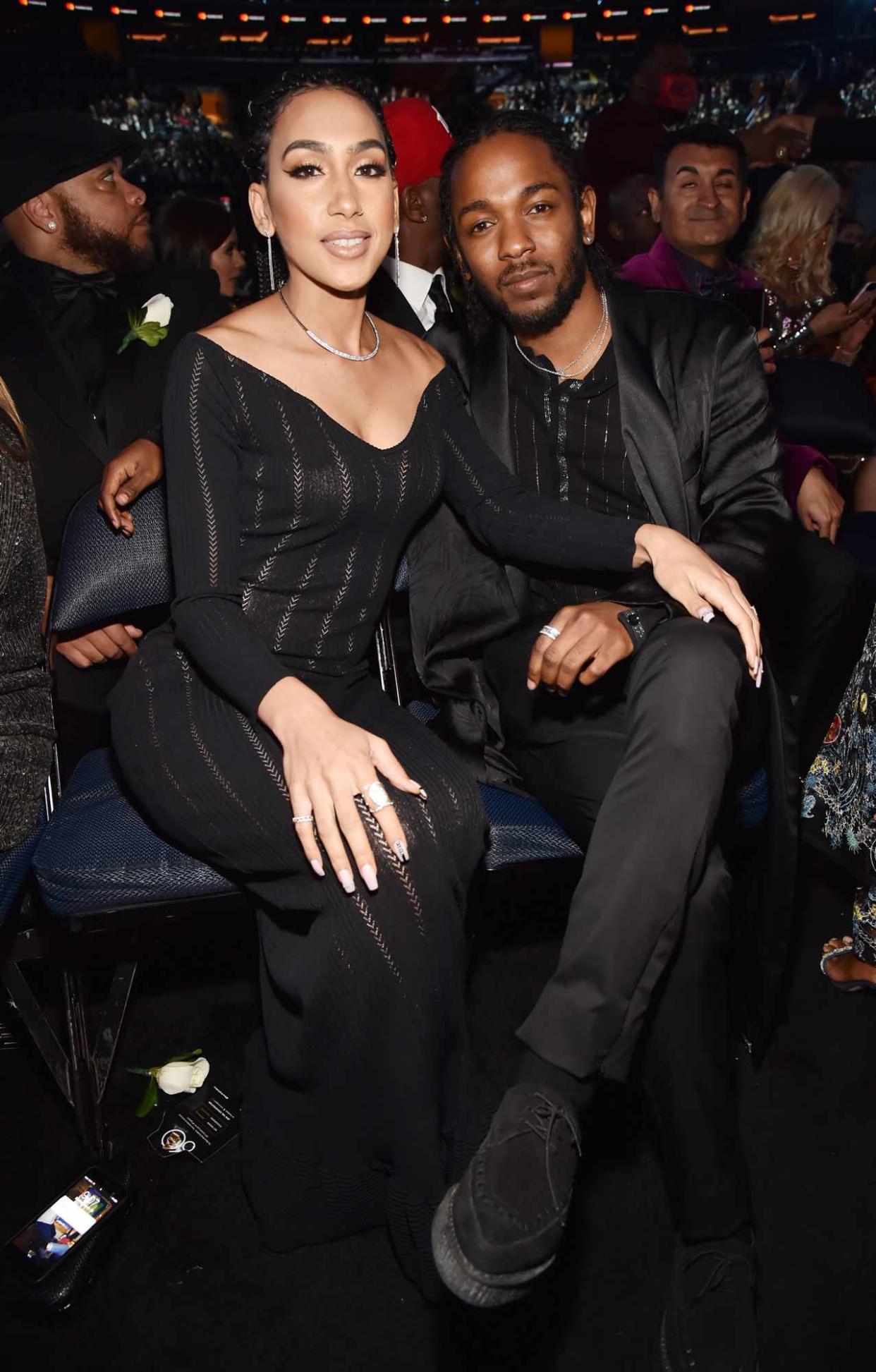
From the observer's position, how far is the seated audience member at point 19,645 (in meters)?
1.97

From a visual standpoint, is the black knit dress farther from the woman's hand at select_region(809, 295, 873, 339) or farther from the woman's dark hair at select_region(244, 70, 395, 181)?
the woman's hand at select_region(809, 295, 873, 339)

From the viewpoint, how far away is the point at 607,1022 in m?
1.60

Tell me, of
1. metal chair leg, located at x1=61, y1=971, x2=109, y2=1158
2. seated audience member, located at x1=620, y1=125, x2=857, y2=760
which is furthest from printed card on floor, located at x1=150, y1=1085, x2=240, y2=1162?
seated audience member, located at x1=620, y1=125, x2=857, y2=760

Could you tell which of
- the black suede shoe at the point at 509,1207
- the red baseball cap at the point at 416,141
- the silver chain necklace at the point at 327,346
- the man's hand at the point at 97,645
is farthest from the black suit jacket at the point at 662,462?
the red baseball cap at the point at 416,141

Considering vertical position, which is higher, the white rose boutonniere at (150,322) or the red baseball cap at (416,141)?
the red baseball cap at (416,141)

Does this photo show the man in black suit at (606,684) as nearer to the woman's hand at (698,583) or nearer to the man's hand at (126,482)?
the woman's hand at (698,583)

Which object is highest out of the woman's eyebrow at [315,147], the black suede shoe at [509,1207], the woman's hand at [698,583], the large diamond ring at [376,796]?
the woman's eyebrow at [315,147]

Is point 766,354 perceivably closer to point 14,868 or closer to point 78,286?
point 78,286

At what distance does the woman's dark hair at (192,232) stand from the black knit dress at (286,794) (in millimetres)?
2856

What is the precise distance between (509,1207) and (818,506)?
7.33ft

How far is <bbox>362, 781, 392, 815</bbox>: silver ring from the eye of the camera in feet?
5.25

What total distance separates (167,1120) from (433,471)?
59.2 inches

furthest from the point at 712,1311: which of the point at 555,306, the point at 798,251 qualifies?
the point at 798,251

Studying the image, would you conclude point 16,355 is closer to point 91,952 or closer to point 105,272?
point 105,272
